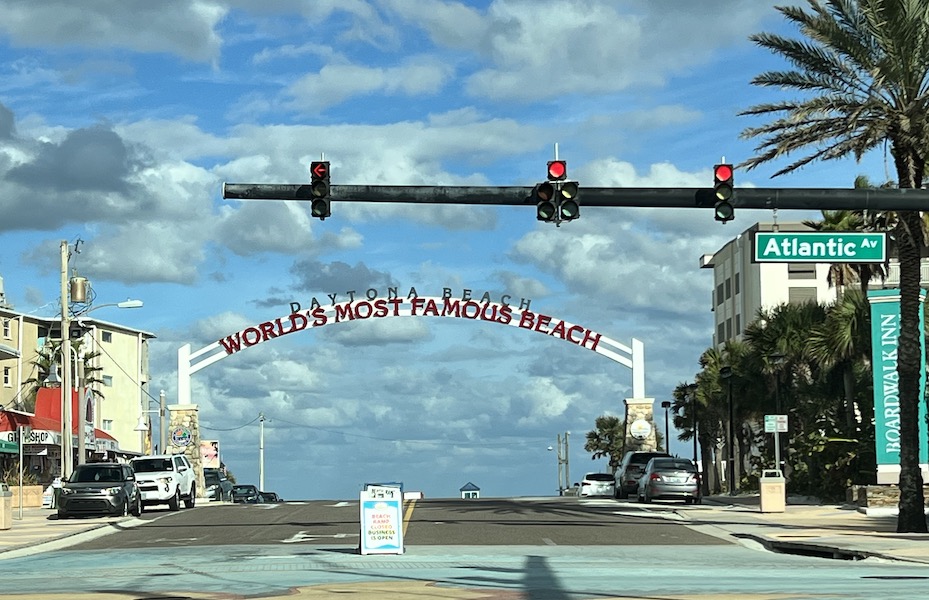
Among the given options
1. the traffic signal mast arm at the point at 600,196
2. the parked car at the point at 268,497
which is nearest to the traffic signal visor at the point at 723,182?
the traffic signal mast arm at the point at 600,196

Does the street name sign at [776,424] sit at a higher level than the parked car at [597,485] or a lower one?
higher

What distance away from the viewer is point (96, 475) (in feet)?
133

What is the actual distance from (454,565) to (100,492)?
2082 centimetres

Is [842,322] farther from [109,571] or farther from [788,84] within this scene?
[109,571]

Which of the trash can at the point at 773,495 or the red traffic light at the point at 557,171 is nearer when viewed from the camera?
the red traffic light at the point at 557,171

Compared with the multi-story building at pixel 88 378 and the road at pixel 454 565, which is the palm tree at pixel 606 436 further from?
the road at pixel 454 565

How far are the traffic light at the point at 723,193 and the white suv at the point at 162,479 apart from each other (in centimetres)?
2718

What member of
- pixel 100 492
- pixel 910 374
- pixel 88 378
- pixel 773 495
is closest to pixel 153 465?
pixel 100 492

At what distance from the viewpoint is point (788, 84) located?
3156cm

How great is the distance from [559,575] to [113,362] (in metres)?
105

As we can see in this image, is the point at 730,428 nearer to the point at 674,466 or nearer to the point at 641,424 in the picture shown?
the point at 641,424

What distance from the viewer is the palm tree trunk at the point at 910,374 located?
2930 centimetres

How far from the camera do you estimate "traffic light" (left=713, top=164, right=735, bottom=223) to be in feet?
75.9

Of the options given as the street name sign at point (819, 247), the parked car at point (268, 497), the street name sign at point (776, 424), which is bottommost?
the parked car at point (268, 497)
